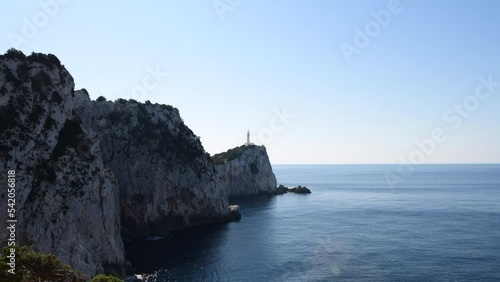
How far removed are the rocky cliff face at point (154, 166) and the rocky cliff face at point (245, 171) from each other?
5077 centimetres

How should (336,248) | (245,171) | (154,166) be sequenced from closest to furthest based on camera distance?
(336,248)
(154,166)
(245,171)

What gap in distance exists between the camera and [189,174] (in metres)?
100

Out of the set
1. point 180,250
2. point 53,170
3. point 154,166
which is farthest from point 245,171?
point 53,170

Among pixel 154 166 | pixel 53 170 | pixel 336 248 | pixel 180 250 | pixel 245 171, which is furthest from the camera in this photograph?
pixel 245 171

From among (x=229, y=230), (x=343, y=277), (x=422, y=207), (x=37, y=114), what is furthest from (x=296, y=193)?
(x=37, y=114)

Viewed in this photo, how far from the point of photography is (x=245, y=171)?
6560 inches

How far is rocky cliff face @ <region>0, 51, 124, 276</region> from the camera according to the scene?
161 feet

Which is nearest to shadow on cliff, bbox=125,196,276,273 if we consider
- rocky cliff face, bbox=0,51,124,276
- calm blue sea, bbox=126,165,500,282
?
calm blue sea, bbox=126,165,500,282

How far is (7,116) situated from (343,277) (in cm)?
5461

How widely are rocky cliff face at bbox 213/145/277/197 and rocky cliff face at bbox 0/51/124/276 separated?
9708cm

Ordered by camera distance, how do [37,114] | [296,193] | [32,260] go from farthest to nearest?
[296,193] < [37,114] < [32,260]

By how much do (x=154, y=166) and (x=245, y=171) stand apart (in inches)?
3024

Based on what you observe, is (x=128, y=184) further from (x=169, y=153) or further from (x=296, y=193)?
(x=296, y=193)

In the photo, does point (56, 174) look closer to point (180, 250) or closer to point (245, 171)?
point (180, 250)
